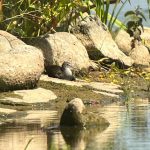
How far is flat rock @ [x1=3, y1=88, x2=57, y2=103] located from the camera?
547 inches

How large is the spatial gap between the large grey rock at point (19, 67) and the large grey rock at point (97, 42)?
12.2 ft

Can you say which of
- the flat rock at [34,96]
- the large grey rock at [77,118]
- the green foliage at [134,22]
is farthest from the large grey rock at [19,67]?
the green foliage at [134,22]

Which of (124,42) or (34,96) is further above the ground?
(124,42)

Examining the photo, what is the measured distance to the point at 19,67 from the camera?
1455cm

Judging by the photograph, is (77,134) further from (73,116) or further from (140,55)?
(140,55)

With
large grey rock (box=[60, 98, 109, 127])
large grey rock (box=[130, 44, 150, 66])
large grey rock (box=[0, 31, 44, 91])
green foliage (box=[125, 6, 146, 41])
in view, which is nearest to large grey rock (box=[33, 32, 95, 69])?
green foliage (box=[125, 6, 146, 41])

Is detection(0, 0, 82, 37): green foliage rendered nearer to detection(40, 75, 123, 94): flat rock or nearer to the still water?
detection(40, 75, 123, 94): flat rock

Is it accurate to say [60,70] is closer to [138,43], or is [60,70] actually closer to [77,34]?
[77,34]

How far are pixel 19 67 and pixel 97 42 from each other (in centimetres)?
455

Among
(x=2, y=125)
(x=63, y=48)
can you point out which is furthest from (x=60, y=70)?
(x=2, y=125)

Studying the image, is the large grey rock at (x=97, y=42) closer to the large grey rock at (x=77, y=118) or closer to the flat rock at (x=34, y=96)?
the flat rock at (x=34, y=96)

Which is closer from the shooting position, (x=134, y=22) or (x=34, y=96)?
(x=34, y=96)

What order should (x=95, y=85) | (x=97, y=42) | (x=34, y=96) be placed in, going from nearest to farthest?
1. (x=34, y=96)
2. (x=95, y=85)
3. (x=97, y=42)

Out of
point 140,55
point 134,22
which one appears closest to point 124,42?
point 140,55
